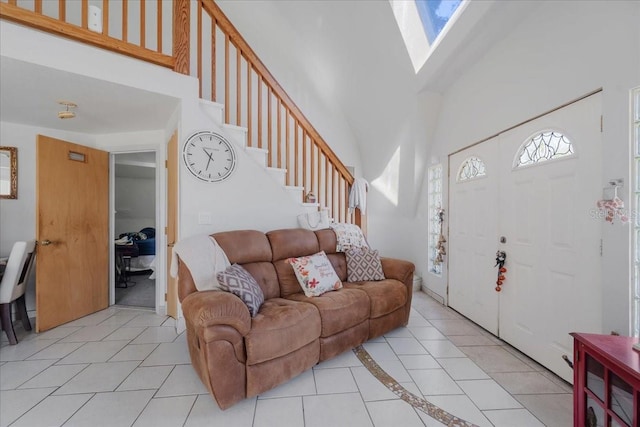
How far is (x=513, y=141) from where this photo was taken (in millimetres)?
2350

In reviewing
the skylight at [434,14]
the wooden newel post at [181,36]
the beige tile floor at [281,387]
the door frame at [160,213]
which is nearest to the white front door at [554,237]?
the beige tile floor at [281,387]

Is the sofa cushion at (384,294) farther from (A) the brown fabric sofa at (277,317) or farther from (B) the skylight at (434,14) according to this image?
(B) the skylight at (434,14)

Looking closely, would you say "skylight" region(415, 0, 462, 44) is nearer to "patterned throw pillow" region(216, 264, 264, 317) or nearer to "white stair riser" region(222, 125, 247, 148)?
"white stair riser" region(222, 125, 247, 148)

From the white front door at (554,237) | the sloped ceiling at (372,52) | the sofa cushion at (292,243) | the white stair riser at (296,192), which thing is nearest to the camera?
the white front door at (554,237)

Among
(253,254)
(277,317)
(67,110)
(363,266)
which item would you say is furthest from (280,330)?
(67,110)

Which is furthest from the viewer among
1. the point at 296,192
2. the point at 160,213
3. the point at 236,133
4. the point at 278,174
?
the point at 160,213

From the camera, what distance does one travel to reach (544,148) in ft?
6.86

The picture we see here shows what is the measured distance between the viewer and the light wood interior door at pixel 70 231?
2.76 metres

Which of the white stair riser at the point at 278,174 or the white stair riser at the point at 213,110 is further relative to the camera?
the white stair riser at the point at 278,174

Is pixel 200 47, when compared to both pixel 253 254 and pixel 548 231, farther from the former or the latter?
pixel 548 231

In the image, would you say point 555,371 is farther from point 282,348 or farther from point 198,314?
point 198,314

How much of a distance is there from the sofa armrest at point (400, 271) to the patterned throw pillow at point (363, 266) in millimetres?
74

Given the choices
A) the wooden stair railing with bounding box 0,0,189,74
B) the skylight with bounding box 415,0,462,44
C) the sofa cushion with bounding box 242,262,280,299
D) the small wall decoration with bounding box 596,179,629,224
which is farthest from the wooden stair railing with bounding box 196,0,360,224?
the small wall decoration with bounding box 596,179,629,224

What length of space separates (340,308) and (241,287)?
80 centimetres
